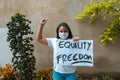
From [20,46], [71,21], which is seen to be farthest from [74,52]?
[71,21]

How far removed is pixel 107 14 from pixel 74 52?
1929 millimetres

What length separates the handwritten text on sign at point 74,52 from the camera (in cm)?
573

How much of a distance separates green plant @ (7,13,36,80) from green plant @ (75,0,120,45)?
128 centimetres

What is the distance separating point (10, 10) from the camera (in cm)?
762

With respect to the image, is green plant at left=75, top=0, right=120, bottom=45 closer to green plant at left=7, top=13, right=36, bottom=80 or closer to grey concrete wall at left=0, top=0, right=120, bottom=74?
grey concrete wall at left=0, top=0, right=120, bottom=74

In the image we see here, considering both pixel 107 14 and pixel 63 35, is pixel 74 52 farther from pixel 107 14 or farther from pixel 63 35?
pixel 107 14

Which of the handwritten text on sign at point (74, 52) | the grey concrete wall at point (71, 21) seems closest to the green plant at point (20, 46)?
the grey concrete wall at point (71, 21)

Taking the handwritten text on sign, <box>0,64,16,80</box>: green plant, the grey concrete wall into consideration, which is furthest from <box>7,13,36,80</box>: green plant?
the handwritten text on sign

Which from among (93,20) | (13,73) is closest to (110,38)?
(93,20)

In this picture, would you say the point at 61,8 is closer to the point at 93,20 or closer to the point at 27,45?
the point at 93,20

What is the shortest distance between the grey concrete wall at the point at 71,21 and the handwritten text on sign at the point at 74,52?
1.75 metres

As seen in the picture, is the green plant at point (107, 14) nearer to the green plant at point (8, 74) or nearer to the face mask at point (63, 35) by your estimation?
the face mask at point (63, 35)

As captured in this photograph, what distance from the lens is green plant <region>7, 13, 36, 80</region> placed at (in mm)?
6703

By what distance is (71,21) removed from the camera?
24.6 ft
